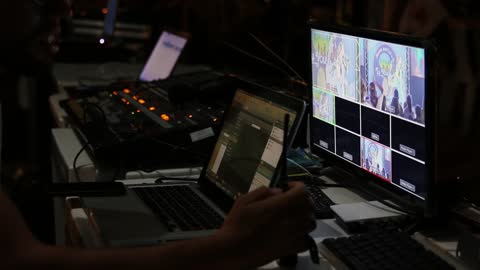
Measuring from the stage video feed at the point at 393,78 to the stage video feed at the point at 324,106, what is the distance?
17 centimetres

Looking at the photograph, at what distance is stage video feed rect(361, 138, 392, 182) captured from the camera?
1.68m

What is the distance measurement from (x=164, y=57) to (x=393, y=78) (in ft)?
5.82

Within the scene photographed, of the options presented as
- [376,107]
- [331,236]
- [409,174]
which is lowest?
[331,236]

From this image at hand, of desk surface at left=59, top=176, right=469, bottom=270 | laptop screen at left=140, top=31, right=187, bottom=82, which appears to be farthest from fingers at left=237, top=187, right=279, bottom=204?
laptop screen at left=140, top=31, right=187, bottom=82

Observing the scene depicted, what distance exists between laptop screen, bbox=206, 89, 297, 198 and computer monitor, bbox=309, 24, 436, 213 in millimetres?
250

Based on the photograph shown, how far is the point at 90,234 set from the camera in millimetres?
1584

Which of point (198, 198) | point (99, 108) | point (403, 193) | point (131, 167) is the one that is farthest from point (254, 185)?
point (99, 108)

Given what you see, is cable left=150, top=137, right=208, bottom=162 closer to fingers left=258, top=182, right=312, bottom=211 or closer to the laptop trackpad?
the laptop trackpad

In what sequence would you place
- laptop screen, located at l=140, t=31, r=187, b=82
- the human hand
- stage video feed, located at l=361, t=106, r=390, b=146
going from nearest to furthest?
the human hand → stage video feed, located at l=361, t=106, r=390, b=146 → laptop screen, located at l=140, t=31, r=187, b=82

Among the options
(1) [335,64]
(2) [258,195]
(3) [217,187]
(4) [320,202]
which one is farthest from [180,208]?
A: (1) [335,64]

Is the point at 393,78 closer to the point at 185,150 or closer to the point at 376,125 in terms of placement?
the point at 376,125

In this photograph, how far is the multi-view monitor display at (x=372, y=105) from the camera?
1551 mm

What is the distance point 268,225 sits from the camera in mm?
1222

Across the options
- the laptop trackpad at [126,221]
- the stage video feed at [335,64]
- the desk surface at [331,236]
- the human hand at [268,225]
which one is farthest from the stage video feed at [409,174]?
the laptop trackpad at [126,221]
